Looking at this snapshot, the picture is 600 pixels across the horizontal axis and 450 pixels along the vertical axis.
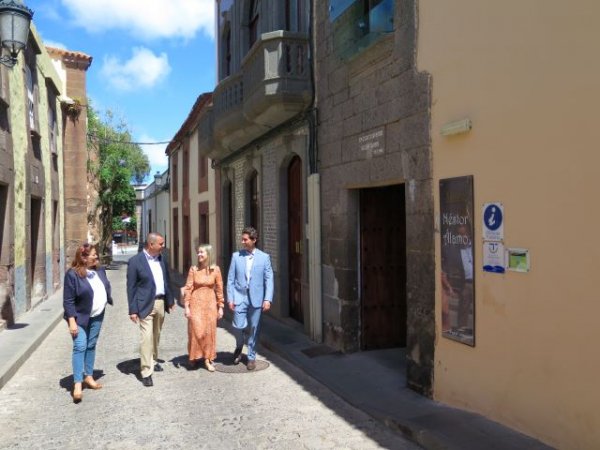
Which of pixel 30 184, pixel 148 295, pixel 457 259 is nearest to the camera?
pixel 457 259

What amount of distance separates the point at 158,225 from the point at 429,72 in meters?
27.6

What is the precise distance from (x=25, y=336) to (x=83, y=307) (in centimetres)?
357

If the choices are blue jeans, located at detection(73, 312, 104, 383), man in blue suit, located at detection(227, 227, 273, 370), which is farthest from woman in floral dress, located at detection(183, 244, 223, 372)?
blue jeans, located at detection(73, 312, 104, 383)

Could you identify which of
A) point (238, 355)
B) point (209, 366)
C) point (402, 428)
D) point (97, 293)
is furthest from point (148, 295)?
point (402, 428)

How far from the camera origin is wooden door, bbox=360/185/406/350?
6.95 meters

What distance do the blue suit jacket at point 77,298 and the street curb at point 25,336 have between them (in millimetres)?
1339

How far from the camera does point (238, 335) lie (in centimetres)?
682

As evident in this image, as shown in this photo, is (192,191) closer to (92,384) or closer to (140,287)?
(140,287)

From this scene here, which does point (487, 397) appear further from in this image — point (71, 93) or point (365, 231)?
point (71, 93)

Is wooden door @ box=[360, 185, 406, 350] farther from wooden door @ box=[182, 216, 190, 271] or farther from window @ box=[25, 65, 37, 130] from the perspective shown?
wooden door @ box=[182, 216, 190, 271]

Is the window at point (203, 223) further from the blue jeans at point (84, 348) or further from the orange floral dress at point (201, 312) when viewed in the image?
the blue jeans at point (84, 348)

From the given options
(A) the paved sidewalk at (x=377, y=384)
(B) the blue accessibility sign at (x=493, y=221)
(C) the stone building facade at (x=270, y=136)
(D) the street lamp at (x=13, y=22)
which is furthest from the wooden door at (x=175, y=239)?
(B) the blue accessibility sign at (x=493, y=221)

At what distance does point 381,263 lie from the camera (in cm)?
700

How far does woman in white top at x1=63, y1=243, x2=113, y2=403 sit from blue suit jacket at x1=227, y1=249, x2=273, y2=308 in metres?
1.53
